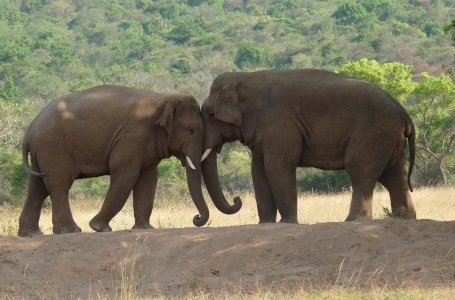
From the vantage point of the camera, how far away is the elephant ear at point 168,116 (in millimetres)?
16375

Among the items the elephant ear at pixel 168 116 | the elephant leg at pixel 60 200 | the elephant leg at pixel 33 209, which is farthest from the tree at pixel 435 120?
the elephant leg at pixel 60 200

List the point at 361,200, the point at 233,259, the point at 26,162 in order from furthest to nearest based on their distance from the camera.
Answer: the point at 26,162, the point at 361,200, the point at 233,259

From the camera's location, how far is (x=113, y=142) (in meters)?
16.3

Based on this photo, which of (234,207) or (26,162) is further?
(234,207)

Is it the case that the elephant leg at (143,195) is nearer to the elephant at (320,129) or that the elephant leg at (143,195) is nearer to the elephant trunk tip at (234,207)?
the elephant trunk tip at (234,207)

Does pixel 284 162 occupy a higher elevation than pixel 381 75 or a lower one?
lower

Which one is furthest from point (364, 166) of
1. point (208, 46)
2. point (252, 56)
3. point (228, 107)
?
point (208, 46)

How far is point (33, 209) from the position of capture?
16.8 metres

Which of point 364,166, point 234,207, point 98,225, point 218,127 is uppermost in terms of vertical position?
point 218,127

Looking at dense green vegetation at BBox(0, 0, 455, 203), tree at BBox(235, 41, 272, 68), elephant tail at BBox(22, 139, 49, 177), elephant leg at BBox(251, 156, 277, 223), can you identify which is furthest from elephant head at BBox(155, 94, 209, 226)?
tree at BBox(235, 41, 272, 68)

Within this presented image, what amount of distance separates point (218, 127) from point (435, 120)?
2072cm

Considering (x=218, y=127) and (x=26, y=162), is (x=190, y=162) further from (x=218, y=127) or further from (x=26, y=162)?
(x=26, y=162)

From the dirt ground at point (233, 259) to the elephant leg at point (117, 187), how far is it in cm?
215

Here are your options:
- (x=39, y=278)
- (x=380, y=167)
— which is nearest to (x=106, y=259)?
(x=39, y=278)
